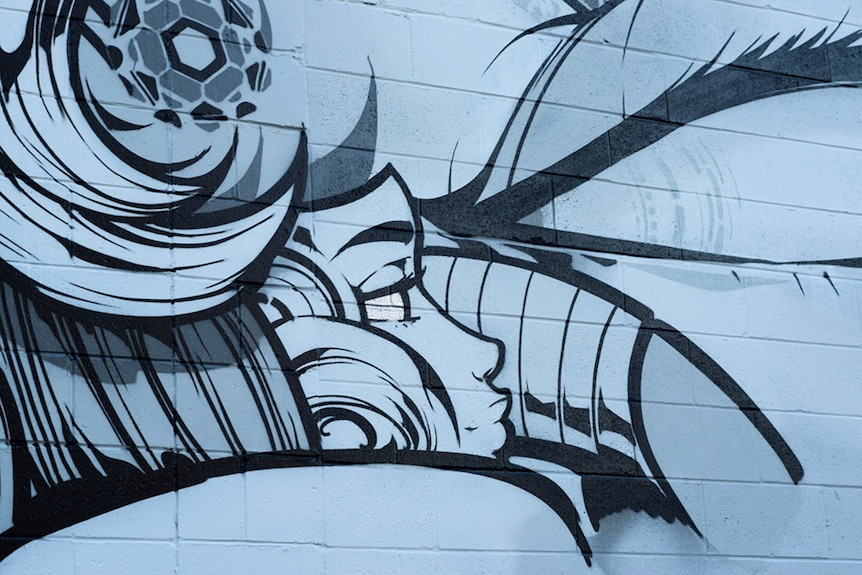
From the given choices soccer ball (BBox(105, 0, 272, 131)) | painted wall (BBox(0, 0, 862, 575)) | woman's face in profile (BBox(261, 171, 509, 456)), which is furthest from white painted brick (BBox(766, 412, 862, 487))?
soccer ball (BBox(105, 0, 272, 131))

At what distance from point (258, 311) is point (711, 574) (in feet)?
4.32

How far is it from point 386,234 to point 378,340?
0.89 feet

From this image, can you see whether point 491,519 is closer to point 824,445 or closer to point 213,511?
point 213,511

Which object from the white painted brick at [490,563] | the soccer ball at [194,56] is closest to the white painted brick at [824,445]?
the white painted brick at [490,563]

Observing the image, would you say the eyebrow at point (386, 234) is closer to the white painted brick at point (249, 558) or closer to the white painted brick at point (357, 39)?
the white painted brick at point (357, 39)

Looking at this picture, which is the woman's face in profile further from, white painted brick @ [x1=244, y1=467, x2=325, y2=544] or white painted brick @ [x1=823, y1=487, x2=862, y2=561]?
white painted brick @ [x1=823, y1=487, x2=862, y2=561]

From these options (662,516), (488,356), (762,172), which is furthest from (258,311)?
(762,172)

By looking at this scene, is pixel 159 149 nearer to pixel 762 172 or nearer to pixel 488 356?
pixel 488 356

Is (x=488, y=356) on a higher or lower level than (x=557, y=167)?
lower

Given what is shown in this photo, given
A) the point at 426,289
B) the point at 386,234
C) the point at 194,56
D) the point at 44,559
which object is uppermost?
the point at 194,56

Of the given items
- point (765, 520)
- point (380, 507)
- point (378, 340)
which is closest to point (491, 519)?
point (380, 507)

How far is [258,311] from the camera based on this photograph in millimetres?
3137

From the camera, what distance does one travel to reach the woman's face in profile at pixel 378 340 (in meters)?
3.16

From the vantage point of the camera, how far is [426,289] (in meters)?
3.32
